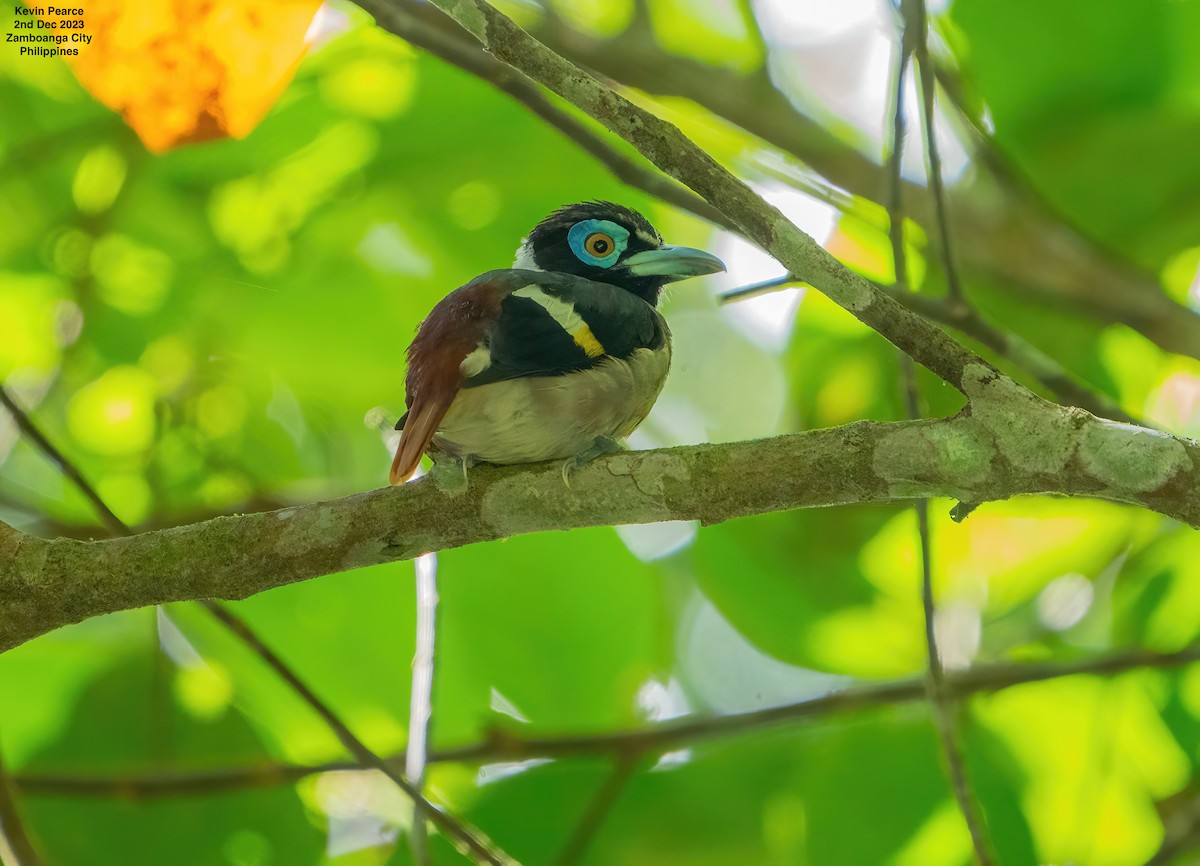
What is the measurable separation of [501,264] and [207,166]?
39.5 inches

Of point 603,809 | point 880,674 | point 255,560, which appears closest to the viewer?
point 255,560

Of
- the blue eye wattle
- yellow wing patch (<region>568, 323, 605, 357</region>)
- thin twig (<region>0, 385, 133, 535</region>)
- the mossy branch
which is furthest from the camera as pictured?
the blue eye wattle

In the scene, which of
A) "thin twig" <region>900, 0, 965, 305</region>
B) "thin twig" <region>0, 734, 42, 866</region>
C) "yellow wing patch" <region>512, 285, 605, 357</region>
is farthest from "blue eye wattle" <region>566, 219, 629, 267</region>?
"thin twig" <region>0, 734, 42, 866</region>

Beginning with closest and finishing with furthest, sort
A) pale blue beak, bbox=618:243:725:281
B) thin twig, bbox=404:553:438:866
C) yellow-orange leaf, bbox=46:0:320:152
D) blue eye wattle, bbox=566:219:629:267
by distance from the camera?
thin twig, bbox=404:553:438:866, pale blue beak, bbox=618:243:725:281, blue eye wattle, bbox=566:219:629:267, yellow-orange leaf, bbox=46:0:320:152

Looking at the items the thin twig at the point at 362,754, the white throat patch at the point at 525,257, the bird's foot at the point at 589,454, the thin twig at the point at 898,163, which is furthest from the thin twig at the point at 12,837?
the thin twig at the point at 898,163

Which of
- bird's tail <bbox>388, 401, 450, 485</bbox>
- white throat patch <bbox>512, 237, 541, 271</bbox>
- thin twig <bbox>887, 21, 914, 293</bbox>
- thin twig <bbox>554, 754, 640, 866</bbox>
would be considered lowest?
thin twig <bbox>554, 754, 640, 866</bbox>

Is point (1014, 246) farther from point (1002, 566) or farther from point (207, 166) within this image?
point (207, 166)

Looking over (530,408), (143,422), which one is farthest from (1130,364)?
(143,422)

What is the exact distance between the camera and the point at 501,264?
3.70 meters

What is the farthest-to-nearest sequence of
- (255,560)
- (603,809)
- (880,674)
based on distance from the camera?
1. (880,674)
2. (603,809)
3. (255,560)

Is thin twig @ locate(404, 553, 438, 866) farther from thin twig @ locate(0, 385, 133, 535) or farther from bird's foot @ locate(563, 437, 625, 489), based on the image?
thin twig @ locate(0, 385, 133, 535)

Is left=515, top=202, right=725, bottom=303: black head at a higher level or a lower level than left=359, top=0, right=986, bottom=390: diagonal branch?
higher

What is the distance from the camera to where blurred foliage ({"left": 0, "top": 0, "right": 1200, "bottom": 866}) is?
338cm

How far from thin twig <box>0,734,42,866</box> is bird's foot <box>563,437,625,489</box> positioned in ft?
5.36
